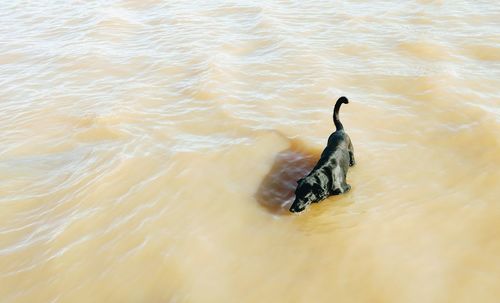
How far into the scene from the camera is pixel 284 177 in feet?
22.0

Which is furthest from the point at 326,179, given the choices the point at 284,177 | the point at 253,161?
the point at 253,161

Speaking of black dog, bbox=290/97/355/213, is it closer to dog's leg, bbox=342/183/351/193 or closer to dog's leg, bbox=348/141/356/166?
dog's leg, bbox=342/183/351/193

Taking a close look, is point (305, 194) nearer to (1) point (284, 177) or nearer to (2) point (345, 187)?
(2) point (345, 187)

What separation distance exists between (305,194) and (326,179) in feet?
1.22

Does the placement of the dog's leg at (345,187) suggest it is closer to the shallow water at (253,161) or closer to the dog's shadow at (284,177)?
the shallow water at (253,161)

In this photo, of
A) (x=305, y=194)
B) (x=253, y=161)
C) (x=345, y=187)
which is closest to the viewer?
(x=305, y=194)

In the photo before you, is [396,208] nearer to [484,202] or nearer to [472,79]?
[484,202]

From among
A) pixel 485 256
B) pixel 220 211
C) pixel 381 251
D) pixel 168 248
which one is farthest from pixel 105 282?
pixel 485 256

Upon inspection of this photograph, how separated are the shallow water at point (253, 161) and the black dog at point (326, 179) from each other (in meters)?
0.19

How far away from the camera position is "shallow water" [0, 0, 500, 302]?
5141 mm

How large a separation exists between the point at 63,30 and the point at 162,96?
6.15 m

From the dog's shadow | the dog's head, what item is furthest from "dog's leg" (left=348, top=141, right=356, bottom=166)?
the dog's head

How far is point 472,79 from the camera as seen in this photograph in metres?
8.67

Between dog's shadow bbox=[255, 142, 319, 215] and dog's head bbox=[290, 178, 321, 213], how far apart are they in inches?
10.2
